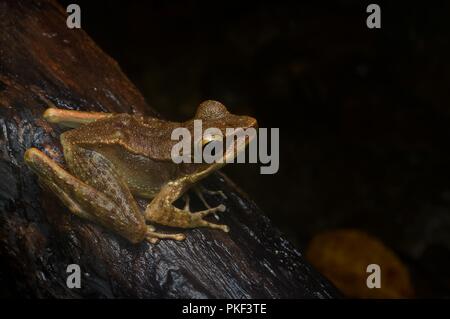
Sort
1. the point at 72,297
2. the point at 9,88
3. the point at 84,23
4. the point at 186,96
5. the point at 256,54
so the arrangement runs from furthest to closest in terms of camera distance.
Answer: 1. the point at 256,54
2. the point at 186,96
3. the point at 84,23
4. the point at 9,88
5. the point at 72,297

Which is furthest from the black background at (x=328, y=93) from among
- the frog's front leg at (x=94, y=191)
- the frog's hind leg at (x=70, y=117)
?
the frog's front leg at (x=94, y=191)

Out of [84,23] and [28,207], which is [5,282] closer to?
[28,207]

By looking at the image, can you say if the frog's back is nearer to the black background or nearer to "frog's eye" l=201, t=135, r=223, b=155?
"frog's eye" l=201, t=135, r=223, b=155

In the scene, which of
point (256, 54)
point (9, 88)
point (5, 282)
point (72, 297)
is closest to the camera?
point (72, 297)

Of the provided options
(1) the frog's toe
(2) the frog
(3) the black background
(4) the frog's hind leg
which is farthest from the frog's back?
(3) the black background

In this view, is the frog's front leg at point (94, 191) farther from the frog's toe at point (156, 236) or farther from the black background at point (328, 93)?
the black background at point (328, 93)

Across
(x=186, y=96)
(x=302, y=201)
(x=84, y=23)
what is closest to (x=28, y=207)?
→ (x=84, y=23)
